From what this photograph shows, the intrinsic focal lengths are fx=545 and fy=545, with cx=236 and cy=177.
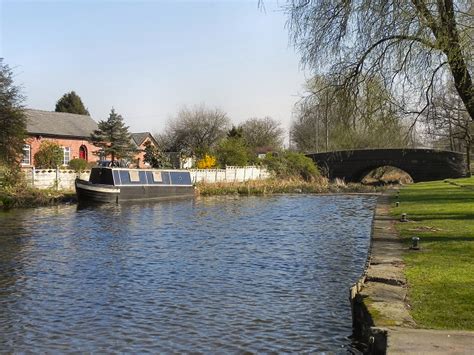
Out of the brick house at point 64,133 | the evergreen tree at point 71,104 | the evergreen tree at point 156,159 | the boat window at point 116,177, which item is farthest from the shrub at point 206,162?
the evergreen tree at point 71,104

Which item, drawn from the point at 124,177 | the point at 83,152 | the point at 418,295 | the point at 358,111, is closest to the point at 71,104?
the point at 83,152

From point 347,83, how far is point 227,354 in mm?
7964

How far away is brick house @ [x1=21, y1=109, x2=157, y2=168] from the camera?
1693 inches

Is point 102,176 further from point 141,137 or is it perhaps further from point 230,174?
point 141,137

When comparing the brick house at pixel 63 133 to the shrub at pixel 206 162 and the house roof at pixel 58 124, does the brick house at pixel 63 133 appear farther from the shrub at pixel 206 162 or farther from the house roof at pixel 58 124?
the shrub at pixel 206 162

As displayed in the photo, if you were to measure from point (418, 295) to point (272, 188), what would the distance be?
3585cm

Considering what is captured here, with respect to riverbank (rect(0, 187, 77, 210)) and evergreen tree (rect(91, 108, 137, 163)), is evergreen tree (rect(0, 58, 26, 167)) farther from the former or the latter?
evergreen tree (rect(91, 108, 137, 163))

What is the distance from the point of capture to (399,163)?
52.1 metres

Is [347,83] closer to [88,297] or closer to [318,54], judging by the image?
[318,54]

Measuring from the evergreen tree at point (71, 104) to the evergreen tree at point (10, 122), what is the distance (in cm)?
4222

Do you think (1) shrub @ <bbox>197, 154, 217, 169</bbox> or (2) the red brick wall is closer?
(2) the red brick wall

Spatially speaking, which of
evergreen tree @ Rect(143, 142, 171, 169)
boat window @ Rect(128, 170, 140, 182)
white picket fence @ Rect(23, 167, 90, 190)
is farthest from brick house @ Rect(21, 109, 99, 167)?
boat window @ Rect(128, 170, 140, 182)

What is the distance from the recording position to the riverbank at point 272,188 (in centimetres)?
3994

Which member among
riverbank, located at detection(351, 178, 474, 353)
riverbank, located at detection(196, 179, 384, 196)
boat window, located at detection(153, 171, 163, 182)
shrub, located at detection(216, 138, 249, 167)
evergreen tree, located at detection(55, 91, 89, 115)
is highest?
evergreen tree, located at detection(55, 91, 89, 115)
